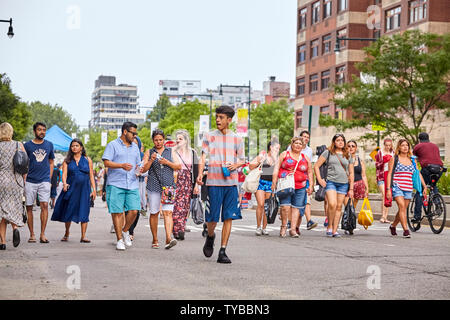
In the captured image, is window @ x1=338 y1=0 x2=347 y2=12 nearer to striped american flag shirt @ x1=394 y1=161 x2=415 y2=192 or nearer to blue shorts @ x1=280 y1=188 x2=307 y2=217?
striped american flag shirt @ x1=394 y1=161 x2=415 y2=192

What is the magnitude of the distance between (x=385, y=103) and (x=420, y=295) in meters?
29.6

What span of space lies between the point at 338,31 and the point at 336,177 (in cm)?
5060

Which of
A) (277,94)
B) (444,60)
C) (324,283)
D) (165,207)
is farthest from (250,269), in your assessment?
(277,94)

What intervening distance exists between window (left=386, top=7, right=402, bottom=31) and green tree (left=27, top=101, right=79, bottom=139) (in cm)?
13146

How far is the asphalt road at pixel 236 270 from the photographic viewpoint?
713 cm

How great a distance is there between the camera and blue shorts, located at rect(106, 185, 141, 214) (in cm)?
1134

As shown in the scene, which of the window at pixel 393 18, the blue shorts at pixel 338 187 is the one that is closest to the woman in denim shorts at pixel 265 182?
the blue shorts at pixel 338 187

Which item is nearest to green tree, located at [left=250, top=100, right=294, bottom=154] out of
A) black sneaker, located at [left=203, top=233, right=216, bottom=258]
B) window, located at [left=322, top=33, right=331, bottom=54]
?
window, located at [left=322, top=33, right=331, bottom=54]

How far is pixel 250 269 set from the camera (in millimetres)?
9062

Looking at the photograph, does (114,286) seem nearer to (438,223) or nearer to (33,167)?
(33,167)

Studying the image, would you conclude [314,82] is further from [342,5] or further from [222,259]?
[222,259]

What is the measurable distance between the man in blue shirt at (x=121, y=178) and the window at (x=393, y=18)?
44655mm

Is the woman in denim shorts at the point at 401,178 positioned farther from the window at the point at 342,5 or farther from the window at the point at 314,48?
the window at the point at 314,48

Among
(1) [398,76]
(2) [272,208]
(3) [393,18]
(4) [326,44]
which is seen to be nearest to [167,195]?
(2) [272,208]
